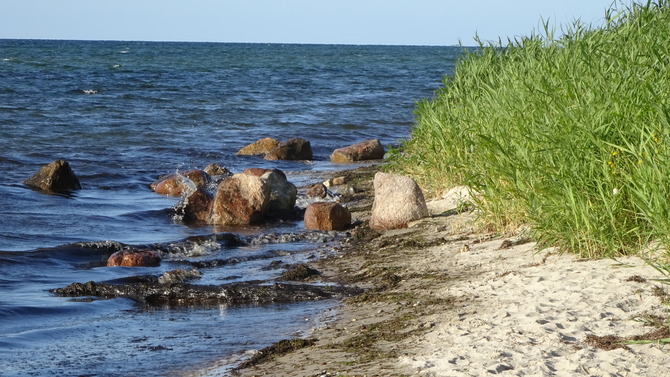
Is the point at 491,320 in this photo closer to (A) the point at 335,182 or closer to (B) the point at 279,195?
(B) the point at 279,195

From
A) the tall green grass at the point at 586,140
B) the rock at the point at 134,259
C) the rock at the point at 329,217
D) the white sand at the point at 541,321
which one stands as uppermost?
the tall green grass at the point at 586,140

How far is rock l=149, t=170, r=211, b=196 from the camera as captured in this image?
12.5 metres

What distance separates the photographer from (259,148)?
675 inches

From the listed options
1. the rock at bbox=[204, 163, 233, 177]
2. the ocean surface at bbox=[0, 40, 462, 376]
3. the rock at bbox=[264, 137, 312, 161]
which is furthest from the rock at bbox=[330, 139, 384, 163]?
the rock at bbox=[204, 163, 233, 177]

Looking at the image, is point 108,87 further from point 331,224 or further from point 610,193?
point 610,193

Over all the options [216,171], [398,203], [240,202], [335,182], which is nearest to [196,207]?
[240,202]

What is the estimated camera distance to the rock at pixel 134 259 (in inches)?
318

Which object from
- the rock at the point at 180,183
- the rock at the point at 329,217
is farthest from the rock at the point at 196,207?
the rock at the point at 329,217

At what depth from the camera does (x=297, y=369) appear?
4531 millimetres

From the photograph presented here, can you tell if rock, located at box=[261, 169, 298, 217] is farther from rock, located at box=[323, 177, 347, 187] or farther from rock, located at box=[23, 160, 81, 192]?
rock, located at box=[23, 160, 81, 192]

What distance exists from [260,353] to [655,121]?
2948mm

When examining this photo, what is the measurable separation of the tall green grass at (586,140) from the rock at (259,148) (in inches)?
348

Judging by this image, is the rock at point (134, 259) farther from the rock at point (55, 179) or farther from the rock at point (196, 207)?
the rock at point (55, 179)

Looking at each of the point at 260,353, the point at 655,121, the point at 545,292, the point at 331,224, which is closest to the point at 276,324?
the point at 260,353
